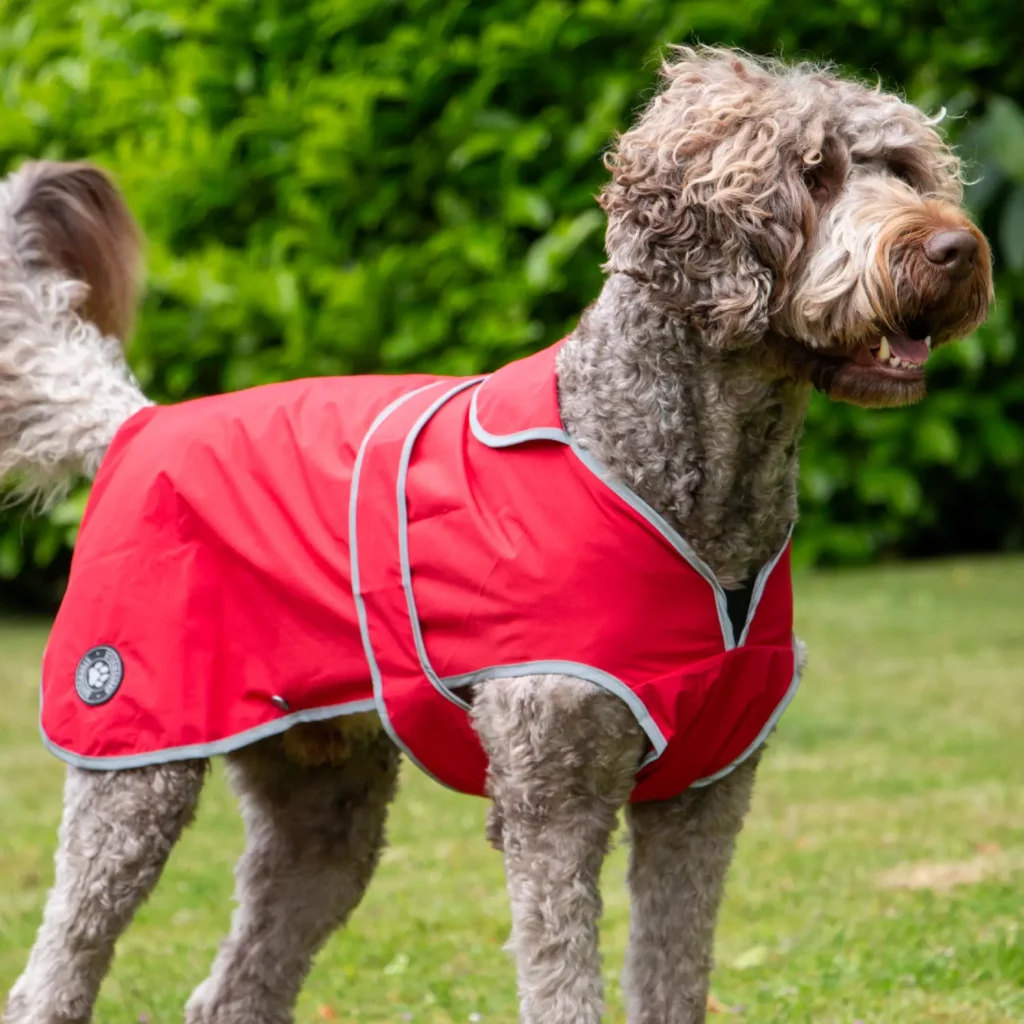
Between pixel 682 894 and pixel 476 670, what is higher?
pixel 476 670

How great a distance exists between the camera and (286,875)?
166 inches

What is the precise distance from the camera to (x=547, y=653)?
335 cm

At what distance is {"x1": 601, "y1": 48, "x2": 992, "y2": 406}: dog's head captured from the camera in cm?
328

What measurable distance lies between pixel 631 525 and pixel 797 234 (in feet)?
2.07

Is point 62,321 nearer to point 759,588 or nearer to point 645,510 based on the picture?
point 645,510

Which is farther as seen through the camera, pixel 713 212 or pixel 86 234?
pixel 86 234

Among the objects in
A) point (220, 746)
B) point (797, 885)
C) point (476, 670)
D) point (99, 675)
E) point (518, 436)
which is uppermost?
point (518, 436)

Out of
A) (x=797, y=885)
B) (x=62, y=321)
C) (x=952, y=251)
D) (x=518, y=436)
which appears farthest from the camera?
(x=797, y=885)

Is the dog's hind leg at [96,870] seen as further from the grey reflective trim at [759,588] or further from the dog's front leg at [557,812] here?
the grey reflective trim at [759,588]

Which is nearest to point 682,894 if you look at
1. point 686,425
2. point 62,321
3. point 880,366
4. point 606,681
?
point 606,681

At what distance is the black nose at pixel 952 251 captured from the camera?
3.26m

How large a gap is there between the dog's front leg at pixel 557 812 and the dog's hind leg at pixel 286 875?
0.89 meters

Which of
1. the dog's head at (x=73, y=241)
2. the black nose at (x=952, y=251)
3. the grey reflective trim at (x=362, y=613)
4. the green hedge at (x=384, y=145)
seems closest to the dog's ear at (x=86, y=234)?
the dog's head at (x=73, y=241)

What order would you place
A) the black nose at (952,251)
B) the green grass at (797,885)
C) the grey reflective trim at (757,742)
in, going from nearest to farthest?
the black nose at (952,251) → the grey reflective trim at (757,742) → the green grass at (797,885)
